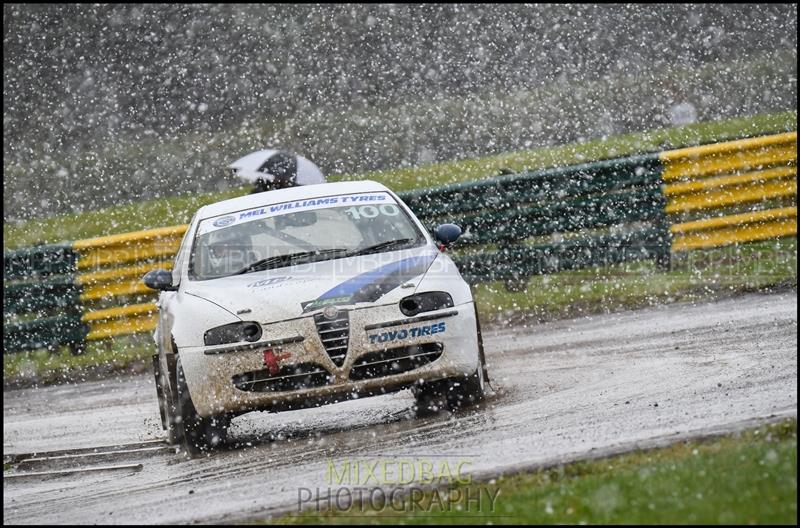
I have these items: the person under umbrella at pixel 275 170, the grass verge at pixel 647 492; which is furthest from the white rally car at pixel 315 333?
the person under umbrella at pixel 275 170

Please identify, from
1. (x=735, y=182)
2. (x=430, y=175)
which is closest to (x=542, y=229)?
(x=735, y=182)

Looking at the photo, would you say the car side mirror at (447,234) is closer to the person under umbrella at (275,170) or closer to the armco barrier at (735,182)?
the person under umbrella at (275,170)

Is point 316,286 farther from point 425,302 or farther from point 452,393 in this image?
point 452,393

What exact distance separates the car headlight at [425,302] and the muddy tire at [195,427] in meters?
1.36

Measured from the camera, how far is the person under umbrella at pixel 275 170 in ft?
41.7

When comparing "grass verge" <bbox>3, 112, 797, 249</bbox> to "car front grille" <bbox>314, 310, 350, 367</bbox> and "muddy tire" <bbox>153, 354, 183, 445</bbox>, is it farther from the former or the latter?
"car front grille" <bbox>314, 310, 350, 367</bbox>

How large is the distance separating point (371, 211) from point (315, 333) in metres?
1.74

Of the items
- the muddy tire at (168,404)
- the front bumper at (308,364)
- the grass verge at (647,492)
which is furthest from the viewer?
the muddy tire at (168,404)

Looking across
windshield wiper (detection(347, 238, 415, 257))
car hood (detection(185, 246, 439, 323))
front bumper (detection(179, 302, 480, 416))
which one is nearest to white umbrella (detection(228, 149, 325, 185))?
windshield wiper (detection(347, 238, 415, 257))

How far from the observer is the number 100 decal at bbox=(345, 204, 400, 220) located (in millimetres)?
9164

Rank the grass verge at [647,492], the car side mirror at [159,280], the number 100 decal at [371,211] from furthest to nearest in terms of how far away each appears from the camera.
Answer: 1. the number 100 decal at [371,211]
2. the car side mirror at [159,280]
3. the grass verge at [647,492]

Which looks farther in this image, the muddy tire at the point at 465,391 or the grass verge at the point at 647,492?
the muddy tire at the point at 465,391

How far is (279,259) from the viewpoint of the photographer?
8.65 m

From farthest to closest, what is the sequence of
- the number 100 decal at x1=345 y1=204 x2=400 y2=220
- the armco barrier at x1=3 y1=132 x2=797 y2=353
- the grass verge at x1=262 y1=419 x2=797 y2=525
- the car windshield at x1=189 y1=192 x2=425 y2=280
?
the armco barrier at x1=3 y1=132 x2=797 y2=353 < the number 100 decal at x1=345 y1=204 x2=400 y2=220 < the car windshield at x1=189 y1=192 x2=425 y2=280 < the grass verge at x1=262 y1=419 x2=797 y2=525
